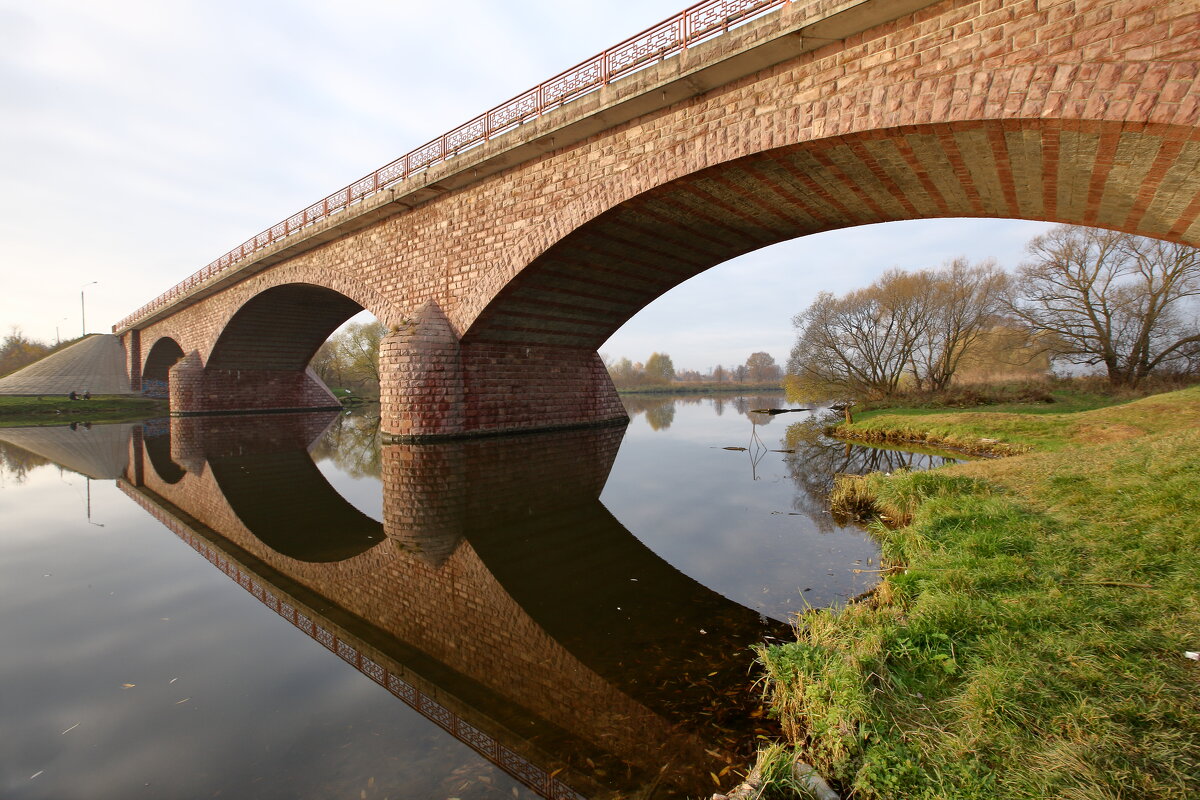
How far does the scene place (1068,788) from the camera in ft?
5.95

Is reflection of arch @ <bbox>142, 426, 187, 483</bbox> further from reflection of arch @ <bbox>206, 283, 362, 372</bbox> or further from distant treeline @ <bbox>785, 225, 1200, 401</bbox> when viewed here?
distant treeline @ <bbox>785, 225, 1200, 401</bbox>

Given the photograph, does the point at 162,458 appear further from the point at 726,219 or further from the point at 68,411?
the point at 68,411

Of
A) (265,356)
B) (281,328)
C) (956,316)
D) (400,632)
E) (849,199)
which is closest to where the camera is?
(400,632)

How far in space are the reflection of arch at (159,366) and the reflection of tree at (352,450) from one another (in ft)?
94.3

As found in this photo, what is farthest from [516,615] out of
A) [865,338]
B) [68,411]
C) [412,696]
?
[68,411]

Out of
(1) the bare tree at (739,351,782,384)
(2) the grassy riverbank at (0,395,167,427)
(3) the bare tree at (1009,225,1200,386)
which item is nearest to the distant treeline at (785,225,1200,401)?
(3) the bare tree at (1009,225,1200,386)

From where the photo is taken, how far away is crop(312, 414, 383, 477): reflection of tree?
11.4m

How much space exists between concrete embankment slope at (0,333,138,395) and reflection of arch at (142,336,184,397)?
7.43 ft

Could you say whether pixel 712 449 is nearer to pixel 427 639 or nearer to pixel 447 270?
pixel 447 270

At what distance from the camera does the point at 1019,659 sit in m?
2.67

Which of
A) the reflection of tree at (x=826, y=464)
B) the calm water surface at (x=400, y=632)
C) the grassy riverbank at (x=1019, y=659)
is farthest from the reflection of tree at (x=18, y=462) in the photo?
the grassy riverbank at (x=1019, y=659)

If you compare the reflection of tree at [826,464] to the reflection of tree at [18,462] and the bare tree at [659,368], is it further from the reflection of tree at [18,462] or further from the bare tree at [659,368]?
the bare tree at [659,368]

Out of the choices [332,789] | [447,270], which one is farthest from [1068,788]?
[447,270]

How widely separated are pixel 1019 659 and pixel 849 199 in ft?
33.9
